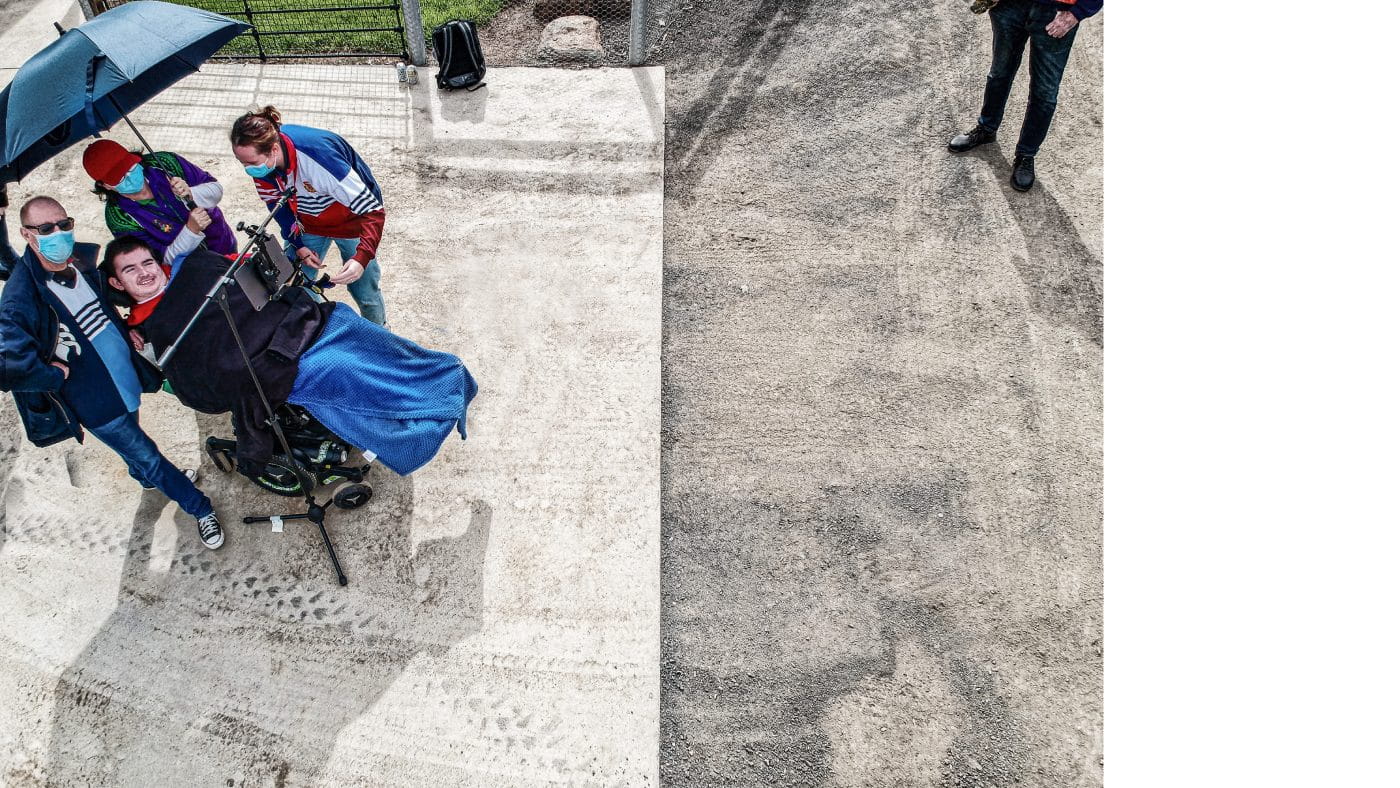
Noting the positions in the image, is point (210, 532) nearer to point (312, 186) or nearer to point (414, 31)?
point (312, 186)

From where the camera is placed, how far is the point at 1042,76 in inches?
229

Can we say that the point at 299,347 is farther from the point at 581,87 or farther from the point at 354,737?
the point at 581,87

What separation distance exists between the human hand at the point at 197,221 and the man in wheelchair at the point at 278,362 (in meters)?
0.23

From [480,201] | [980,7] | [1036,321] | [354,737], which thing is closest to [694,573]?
[354,737]

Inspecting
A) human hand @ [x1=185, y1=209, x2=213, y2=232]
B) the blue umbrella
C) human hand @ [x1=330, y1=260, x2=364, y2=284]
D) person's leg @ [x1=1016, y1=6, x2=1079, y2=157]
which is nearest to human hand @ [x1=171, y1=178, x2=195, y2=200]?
human hand @ [x1=185, y1=209, x2=213, y2=232]

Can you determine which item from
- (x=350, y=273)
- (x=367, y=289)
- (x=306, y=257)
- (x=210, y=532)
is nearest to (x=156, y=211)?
(x=306, y=257)

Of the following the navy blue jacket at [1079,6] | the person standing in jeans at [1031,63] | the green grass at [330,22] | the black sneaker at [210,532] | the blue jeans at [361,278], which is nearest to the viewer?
the black sneaker at [210,532]

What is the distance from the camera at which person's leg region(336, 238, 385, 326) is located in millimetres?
4938

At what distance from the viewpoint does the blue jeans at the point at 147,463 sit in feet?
13.7

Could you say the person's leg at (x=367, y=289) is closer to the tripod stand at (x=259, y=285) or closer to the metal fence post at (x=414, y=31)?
A: the tripod stand at (x=259, y=285)

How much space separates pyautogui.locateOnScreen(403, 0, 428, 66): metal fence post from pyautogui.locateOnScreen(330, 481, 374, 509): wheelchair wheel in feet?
13.3

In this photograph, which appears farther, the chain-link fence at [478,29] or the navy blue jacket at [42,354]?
the chain-link fence at [478,29]

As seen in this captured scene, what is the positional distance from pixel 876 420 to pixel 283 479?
10.8 feet

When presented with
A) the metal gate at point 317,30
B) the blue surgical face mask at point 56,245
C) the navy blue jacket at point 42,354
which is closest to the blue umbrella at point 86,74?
the blue surgical face mask at point 56,245
